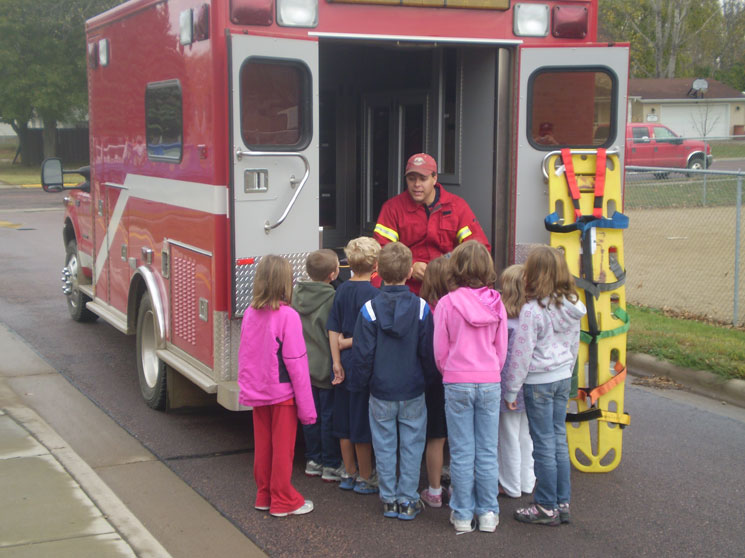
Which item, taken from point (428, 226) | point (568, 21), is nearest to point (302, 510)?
point (428, 226)

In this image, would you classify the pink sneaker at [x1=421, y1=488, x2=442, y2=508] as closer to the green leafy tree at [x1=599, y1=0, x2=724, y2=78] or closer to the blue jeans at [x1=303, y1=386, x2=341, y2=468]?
the blue jeans at [x1=303, y1=386, x2=341, y2=468]

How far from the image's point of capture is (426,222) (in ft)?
20.4

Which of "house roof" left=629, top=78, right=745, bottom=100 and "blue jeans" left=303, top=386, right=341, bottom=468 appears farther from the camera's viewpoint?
"house roof" left=629, top=78, right=745, bottom=100

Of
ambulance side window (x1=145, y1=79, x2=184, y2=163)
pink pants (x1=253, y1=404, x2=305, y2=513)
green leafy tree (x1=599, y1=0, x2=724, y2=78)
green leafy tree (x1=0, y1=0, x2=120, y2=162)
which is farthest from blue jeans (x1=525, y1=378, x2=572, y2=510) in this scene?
green leafy tree (x1=599, y1=0, x2=724, y2=78)

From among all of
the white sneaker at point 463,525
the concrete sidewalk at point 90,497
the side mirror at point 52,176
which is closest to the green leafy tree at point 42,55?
the side mirror at point 52,176

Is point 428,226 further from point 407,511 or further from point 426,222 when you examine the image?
point 407,511

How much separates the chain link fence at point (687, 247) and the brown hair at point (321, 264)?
562 centimetres

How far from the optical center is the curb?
7.39 metres

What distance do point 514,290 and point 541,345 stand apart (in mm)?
329

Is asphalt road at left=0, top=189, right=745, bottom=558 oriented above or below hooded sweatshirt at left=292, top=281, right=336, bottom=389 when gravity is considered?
below

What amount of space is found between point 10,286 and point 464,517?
942 centimetres

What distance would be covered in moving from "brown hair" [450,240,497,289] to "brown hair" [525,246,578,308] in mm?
228

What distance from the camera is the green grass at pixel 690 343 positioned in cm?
782

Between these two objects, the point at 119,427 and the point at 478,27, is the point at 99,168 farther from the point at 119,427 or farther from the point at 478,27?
the point at 478,27
